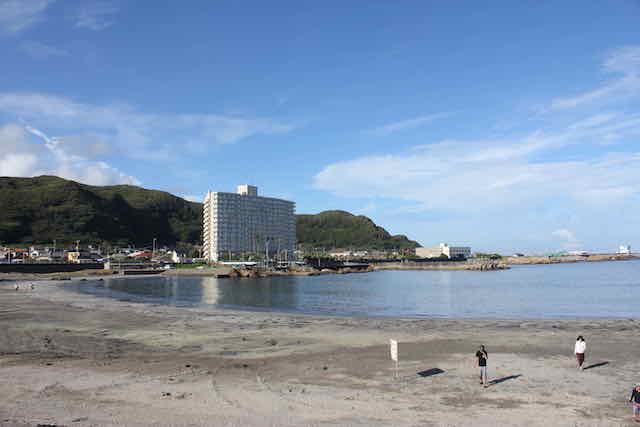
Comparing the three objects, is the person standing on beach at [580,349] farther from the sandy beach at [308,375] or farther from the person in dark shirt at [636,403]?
the person in dark shirt at [636,403]

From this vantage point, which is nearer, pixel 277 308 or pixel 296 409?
pixel 296 409

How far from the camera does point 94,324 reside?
40.9 m

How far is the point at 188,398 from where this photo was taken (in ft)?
58.7

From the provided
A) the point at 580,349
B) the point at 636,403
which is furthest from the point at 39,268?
the point at 636,403

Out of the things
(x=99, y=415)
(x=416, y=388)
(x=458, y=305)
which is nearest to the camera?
(x=99, y=415)

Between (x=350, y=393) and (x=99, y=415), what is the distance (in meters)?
8.90

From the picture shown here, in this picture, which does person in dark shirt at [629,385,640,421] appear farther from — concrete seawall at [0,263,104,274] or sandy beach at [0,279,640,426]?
concrete seawall at [0,263,104,274]

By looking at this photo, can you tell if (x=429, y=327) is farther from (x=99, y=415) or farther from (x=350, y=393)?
(x=99, y=415)

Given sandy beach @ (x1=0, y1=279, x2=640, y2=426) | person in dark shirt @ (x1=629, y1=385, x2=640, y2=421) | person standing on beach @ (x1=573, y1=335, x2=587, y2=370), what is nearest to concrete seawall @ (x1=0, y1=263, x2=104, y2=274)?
sandy beach @ (x1=0, y1=279, x2=640, y2=426)

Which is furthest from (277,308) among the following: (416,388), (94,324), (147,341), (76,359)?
(416,388)

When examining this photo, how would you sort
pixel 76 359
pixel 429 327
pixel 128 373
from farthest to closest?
1. pixel 429 327
2. pixel 76 359
3. pixel 128 373

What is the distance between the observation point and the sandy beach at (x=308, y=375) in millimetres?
16062

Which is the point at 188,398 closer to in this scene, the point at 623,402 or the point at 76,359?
the point at 76,359

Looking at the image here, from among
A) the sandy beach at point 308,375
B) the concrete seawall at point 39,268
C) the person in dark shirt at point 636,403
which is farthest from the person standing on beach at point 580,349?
the concrete seawall at point 39,268
